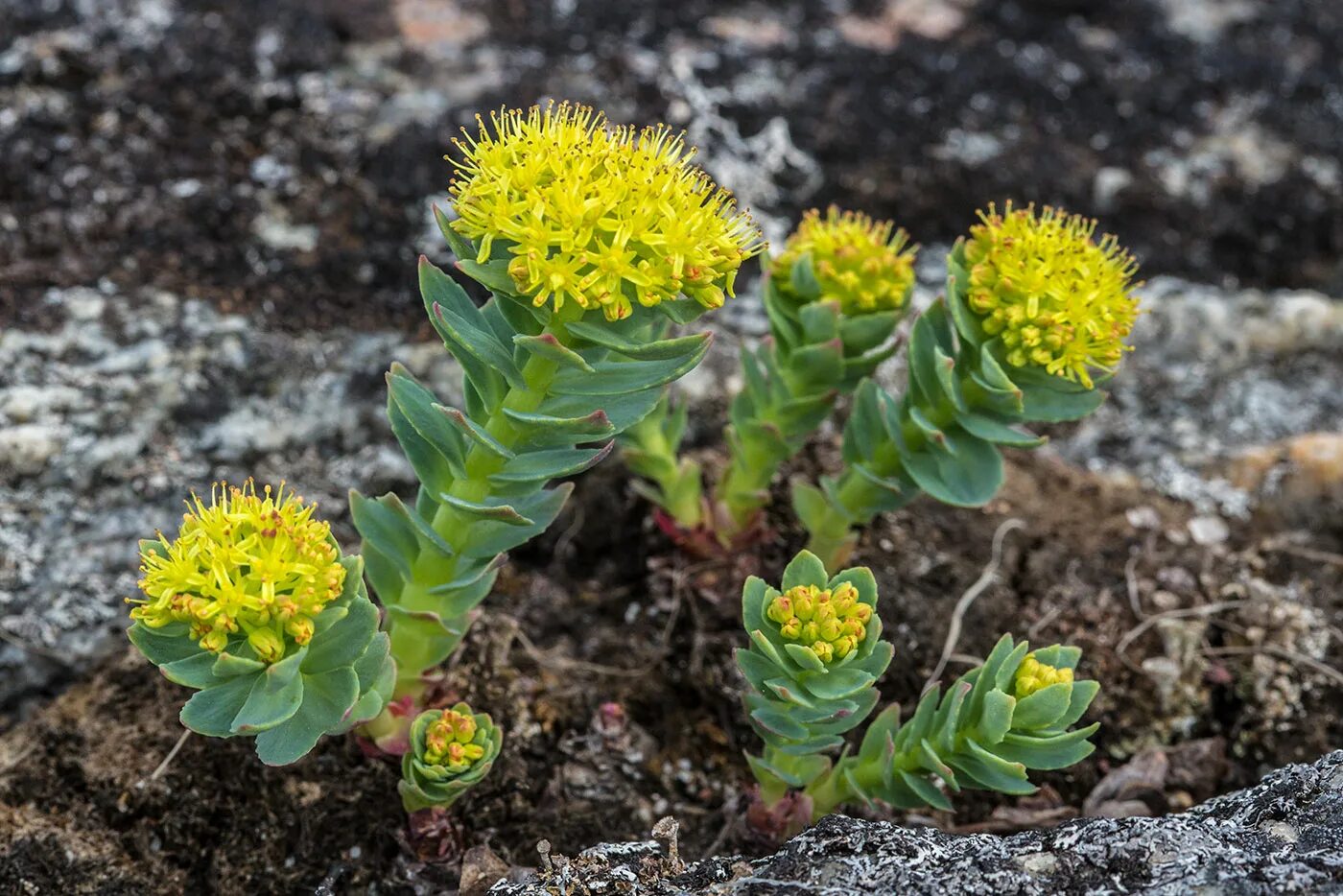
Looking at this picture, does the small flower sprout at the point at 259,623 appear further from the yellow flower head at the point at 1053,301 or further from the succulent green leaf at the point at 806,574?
the yellow flower head at the point at 1053,301

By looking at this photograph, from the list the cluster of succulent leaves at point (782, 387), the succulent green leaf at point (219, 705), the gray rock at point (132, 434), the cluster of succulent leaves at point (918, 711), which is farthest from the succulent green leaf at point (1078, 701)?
the gray rock at point (132, 434)

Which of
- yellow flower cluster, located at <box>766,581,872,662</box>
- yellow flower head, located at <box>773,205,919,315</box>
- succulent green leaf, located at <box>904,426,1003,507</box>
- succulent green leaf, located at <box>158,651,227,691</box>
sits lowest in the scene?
succulent green leaf, located at <box>158,651,227,691</box>

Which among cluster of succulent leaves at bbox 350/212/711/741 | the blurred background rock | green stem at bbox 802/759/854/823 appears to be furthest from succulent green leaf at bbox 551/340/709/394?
the blurred background rock

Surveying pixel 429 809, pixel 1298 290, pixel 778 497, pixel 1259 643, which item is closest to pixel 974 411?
pixel 778 497

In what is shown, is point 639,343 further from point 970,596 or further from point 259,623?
point 970,596

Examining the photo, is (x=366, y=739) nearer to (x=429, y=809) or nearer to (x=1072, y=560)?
(x=429, y=809)

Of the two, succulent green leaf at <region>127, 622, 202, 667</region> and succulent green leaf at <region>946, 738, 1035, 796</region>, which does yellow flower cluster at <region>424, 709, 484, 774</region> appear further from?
succulent green leaf at <region>946, 738, 1035, 796</region>
